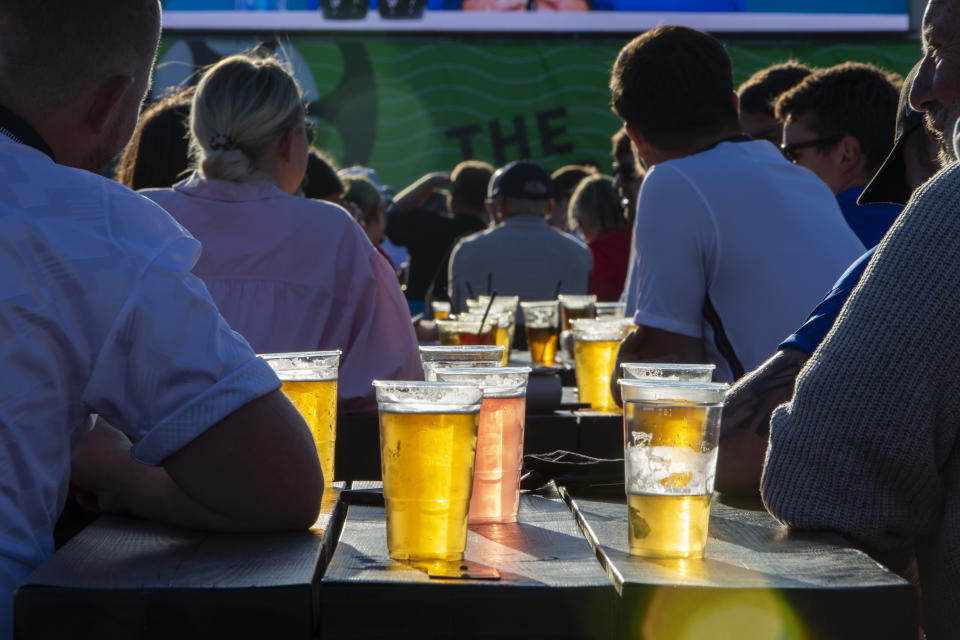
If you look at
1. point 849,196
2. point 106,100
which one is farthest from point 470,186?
point 106,100

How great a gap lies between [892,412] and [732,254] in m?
1.56

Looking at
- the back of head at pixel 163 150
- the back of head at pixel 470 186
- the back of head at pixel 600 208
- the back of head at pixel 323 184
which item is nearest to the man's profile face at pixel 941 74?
the back of head at pixel 163 150

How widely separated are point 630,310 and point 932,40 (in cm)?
214

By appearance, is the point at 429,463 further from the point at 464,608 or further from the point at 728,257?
the point at 728,257

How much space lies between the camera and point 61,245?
129 cm

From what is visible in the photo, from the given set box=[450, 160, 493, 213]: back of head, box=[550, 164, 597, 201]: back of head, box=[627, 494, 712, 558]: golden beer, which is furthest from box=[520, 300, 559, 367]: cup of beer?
box=[550, 164, 597, 201]: back of head

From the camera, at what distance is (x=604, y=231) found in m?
6.65

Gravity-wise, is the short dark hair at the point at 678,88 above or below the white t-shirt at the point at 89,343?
above

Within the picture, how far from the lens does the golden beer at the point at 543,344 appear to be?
345 centimetres

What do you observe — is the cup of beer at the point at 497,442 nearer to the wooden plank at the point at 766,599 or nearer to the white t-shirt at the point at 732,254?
the wooden plank at the point at 766,599

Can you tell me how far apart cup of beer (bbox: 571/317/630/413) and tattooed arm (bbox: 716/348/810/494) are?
38.9 inches

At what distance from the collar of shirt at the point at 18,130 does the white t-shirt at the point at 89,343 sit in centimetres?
6

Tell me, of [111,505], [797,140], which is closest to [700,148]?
[797,140]

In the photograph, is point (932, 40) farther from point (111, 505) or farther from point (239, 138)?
point (239, 138)
